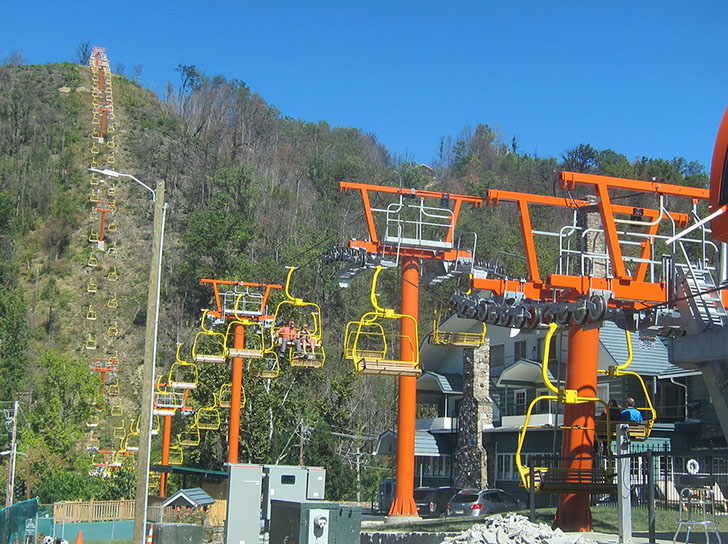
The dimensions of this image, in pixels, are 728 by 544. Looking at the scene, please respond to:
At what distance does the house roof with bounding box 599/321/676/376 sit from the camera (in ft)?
112

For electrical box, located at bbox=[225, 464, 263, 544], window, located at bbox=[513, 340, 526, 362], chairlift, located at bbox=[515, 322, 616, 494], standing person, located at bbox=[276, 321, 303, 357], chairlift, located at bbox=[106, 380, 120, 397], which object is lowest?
electrical box, located at bbox=[225, 464, 263, 544]

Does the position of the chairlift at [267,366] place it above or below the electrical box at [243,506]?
above

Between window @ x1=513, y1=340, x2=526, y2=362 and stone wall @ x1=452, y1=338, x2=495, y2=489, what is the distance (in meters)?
3.42

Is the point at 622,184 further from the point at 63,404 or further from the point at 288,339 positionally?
the point at 63,404

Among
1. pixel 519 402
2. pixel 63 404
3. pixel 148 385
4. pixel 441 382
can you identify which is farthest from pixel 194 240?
pixel 148 385

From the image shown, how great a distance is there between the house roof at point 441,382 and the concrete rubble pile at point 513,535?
25380mm

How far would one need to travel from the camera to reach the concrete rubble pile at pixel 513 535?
1576 cm

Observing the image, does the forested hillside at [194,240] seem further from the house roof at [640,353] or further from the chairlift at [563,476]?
the chairlift at [563,476]

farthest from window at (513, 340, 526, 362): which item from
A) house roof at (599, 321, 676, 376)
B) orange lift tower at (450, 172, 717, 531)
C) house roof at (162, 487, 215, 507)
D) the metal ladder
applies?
the metal ladder

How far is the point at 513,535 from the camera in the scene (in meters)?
16.0

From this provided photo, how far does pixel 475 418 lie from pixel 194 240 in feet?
123

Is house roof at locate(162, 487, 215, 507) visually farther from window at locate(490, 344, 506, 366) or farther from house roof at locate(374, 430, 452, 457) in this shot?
window at locate(490, 344, 506, 366)

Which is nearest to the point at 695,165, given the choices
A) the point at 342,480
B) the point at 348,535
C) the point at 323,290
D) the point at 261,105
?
the point at 323,290

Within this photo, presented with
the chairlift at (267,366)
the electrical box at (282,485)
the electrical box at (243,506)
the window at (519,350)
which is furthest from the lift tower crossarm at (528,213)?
the window at (519,350)
